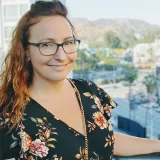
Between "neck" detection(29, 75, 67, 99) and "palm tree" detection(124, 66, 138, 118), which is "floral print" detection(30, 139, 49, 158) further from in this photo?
"palm tree" detection(124, 66, 138, 118)

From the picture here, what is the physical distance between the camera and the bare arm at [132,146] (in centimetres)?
131

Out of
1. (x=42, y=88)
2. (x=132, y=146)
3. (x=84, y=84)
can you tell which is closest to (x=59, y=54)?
(x=42, y=88)

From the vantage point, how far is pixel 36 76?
3.70 feet

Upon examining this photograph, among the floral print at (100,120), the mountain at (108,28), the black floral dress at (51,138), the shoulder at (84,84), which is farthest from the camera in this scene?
the mountain at (108,28)

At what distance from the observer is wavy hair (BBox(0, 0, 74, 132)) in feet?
3.52

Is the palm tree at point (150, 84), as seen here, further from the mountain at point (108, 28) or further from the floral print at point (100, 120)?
the floral print at point (100, 120)

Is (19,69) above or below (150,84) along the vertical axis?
above

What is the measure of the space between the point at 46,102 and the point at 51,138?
135 millimetres

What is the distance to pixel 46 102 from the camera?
1135 millimetres

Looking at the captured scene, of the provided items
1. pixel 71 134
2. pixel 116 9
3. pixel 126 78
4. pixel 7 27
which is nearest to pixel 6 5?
pixel 7 27

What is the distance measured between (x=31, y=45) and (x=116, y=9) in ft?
5.98

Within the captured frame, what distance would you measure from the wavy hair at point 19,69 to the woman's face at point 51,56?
0.03m

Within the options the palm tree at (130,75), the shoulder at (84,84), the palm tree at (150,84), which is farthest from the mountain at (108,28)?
the shoulder at (84,84)

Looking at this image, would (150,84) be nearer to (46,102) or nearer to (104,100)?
(104,100)
